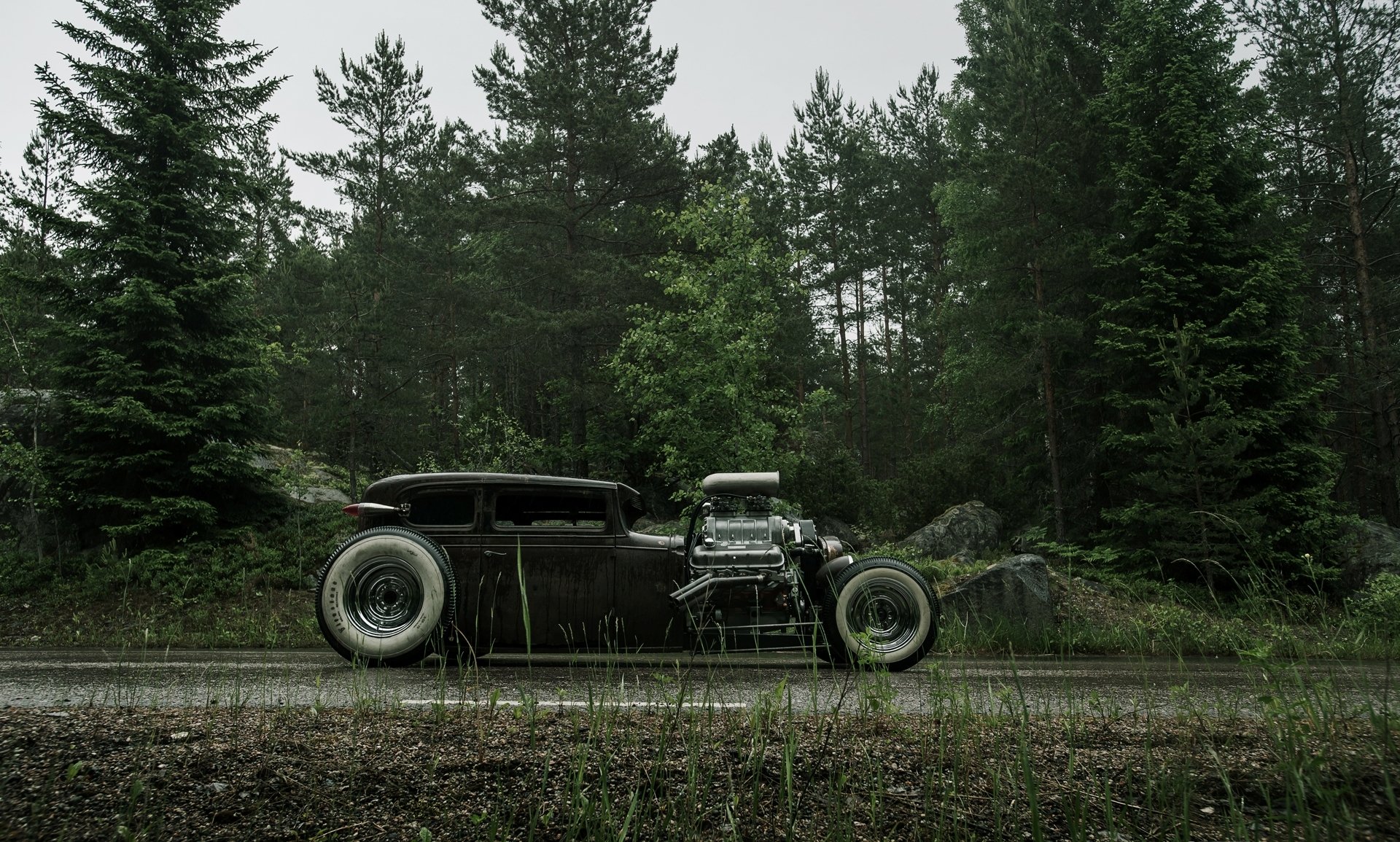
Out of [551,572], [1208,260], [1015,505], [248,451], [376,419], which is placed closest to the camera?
[551,572]

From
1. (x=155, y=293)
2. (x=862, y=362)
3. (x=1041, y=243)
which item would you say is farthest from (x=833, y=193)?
(x=155, y=293)

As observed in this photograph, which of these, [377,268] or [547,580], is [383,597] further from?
[377,268]

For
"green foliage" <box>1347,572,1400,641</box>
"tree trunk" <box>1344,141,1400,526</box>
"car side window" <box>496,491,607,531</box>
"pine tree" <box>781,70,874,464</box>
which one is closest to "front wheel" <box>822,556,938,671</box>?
"car side window" <box>496,491,607,531</box>

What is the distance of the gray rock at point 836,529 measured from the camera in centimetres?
1939

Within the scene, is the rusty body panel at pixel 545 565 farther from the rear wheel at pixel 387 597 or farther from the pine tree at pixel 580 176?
the pine tree at pixel 580 176

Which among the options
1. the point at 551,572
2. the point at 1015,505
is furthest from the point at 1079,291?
the point at 551,572

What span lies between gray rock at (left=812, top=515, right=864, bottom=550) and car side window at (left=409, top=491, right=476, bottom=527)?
13.6 metres

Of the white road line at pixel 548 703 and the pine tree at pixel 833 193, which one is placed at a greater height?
the pine tree at pixel 833 193

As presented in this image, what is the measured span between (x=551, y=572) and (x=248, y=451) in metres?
9.47

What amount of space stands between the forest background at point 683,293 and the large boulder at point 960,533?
1261mm

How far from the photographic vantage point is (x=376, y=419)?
23875 mm

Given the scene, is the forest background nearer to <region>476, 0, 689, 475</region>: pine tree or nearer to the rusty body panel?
<region>476, 0, 689, 475</region>: pine tree

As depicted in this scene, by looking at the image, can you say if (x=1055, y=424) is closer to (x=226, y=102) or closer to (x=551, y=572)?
(x=551, y=572)

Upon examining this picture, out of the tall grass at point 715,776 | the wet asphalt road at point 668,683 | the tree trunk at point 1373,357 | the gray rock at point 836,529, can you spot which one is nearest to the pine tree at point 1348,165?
the tree trunk at point 1373,357
